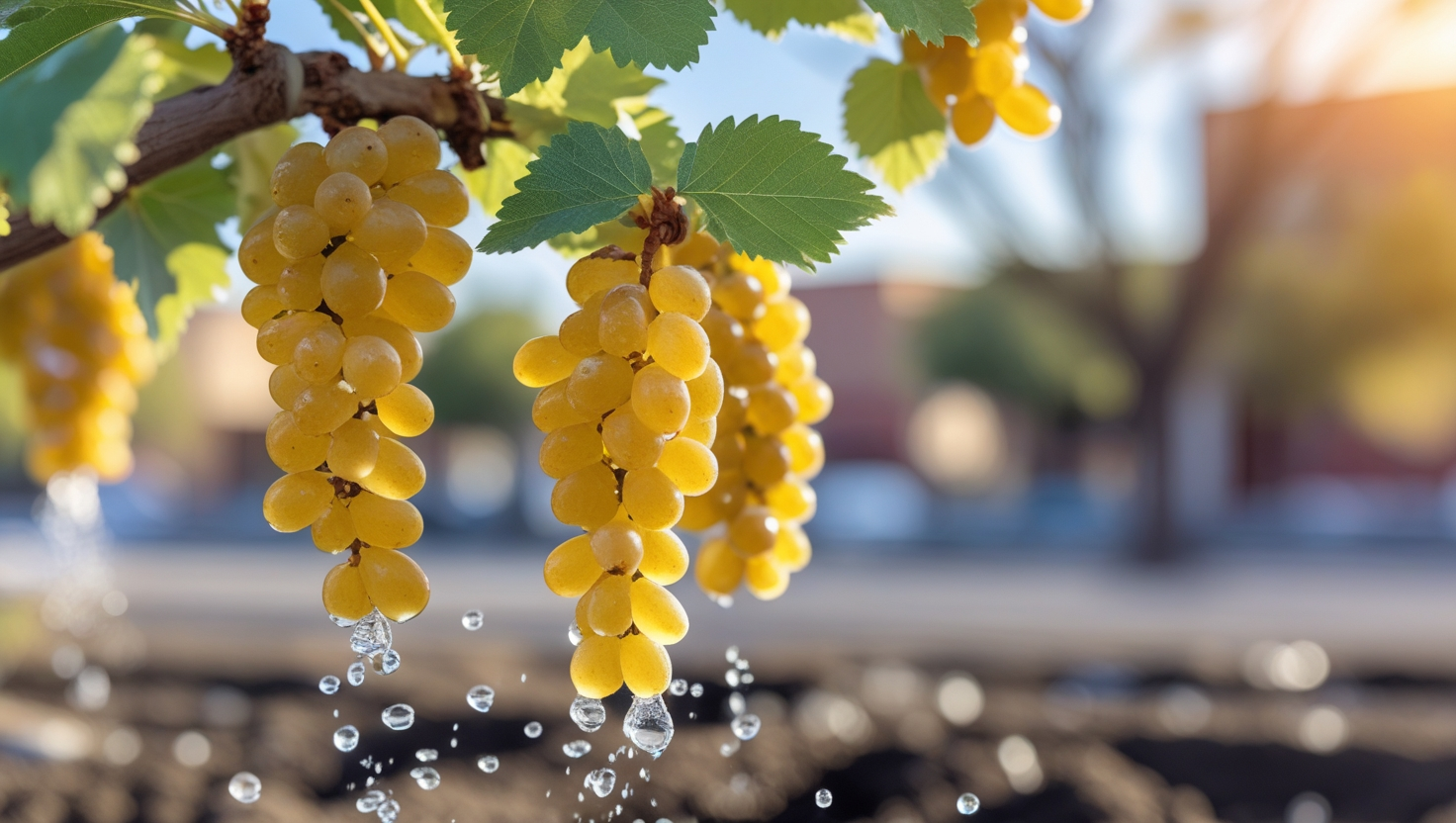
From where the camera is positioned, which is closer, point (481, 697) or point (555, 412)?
point (555, 412)

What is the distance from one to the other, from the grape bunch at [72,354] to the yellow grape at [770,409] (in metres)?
0.98

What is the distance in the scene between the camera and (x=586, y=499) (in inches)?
18.9

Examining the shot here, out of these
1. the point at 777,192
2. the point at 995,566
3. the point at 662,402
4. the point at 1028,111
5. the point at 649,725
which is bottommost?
the point at 649,725

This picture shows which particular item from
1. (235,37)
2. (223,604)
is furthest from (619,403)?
(223,604)

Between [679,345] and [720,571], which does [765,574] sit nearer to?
[720,571]

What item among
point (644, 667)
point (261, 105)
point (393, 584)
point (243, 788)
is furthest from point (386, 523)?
point (243, 788)

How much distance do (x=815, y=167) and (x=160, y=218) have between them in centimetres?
47

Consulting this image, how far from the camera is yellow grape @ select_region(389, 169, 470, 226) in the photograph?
20.9 inches

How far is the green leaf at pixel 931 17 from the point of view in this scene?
501mm

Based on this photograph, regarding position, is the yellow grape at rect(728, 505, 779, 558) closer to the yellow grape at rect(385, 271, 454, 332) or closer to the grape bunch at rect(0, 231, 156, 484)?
the yellow grape at rect(385, 271, 454, 332)

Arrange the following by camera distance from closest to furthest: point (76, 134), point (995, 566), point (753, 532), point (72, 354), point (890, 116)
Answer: point (76, 134) < point (753, 532) < point (890, 116) < point (72, 354) < point (995, 566)

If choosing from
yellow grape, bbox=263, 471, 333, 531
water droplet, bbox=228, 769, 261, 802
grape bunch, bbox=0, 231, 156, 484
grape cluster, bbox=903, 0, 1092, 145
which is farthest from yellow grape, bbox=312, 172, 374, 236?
grape bunch, bbox=0, 231, 156, 484

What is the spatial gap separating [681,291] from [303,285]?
17 centimetres

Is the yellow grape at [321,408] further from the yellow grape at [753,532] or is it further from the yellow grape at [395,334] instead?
the yellow grape at [753,532]
